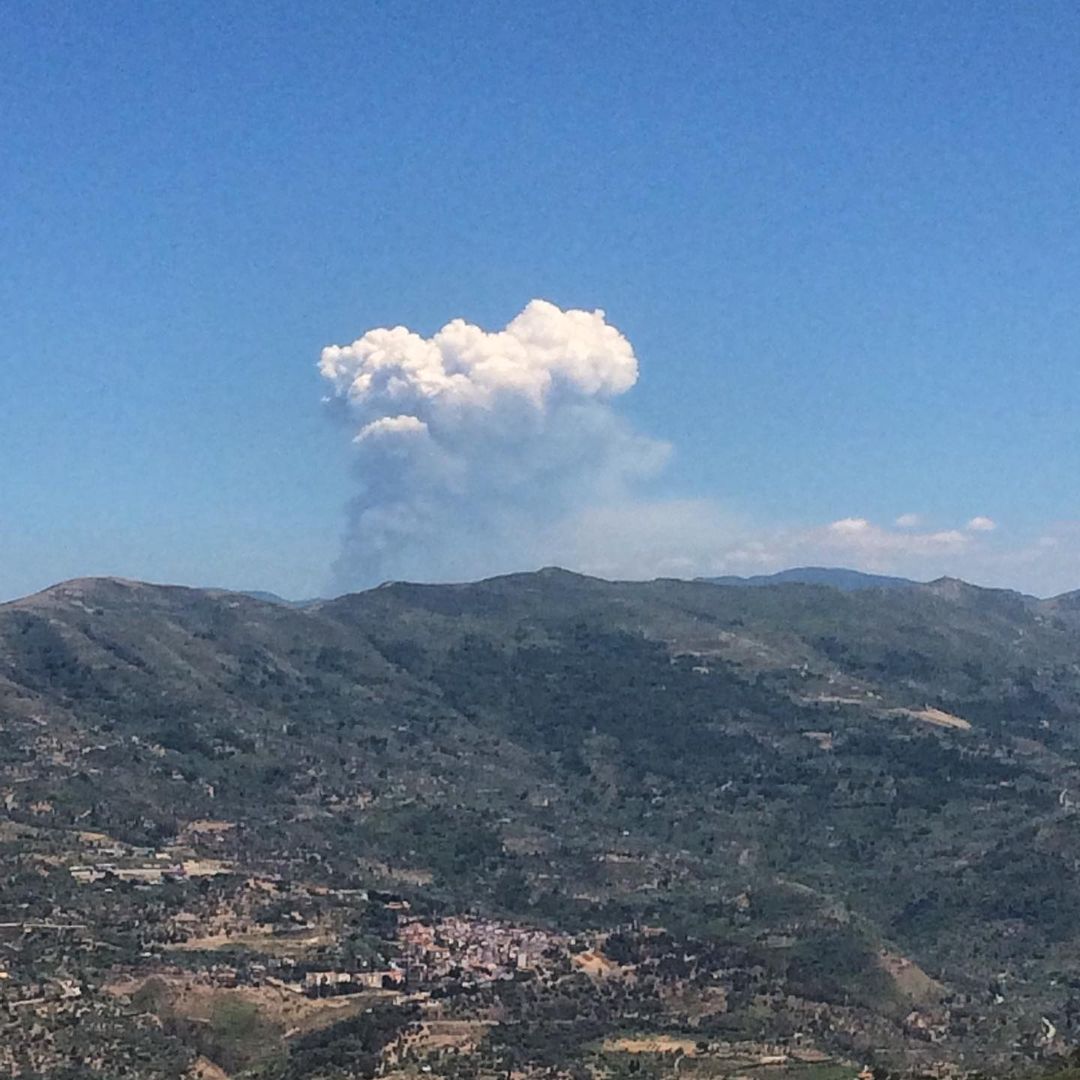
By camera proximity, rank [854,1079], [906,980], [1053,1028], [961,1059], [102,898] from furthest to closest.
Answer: [102,898] < [906,980] < [1053,1028] < [961,1059] < [854,1079]

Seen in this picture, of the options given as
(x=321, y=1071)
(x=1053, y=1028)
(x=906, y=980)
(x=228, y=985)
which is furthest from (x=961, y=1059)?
Result: (x=228, y=985)

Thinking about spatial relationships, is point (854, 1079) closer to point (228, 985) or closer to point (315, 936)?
point (228, 985)

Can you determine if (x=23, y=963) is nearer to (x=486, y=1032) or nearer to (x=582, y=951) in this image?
(x=486, y=1032)

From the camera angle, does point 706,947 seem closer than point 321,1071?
No

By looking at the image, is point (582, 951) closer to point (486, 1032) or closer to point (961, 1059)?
point (486, 1032)

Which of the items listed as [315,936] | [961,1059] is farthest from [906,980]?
[315,936]

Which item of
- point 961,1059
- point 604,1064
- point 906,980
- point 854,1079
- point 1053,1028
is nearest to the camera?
point 854,1079

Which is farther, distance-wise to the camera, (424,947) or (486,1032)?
(424,947)

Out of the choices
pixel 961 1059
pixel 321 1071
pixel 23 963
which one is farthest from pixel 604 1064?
pixel 23 963

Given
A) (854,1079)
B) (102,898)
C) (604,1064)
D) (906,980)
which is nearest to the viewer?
(854,1079)
